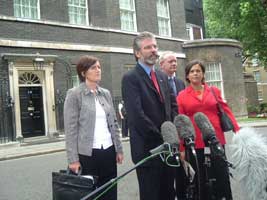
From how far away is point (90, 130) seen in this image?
4098 millimetres

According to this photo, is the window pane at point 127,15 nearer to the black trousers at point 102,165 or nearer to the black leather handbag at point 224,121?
the black leather handbag at point 224,121

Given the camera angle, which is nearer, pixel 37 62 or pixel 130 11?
pixel 37 62

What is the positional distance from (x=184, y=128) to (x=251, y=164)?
30.0 inches

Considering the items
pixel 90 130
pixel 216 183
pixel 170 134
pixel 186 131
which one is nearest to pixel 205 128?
pixel 186 131

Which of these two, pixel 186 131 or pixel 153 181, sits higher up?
pixel 186 131

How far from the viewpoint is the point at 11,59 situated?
16984 mm

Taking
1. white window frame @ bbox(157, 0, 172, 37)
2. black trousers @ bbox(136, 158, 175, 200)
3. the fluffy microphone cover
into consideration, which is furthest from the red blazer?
white window frame @ bbox(157, 0, 172, 37)

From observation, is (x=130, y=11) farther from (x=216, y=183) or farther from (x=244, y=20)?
(x=216, y=183)

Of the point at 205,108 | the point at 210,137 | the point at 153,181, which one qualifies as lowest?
the point at 153,181

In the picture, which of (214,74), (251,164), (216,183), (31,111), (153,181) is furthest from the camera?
(214,74)

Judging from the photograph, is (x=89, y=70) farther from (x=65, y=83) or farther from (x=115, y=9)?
(x=115, y=9)

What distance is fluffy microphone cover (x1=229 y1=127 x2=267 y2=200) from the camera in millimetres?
2787

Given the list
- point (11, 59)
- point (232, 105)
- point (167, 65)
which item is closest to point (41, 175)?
point (167, 65)

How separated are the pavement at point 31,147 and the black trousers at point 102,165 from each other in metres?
10.2
